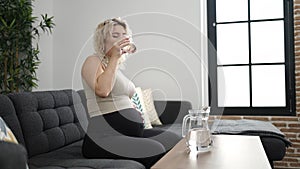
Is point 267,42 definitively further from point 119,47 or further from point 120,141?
point 120,141

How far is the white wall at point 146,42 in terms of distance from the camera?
3441mm

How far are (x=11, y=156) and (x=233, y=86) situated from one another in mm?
3321

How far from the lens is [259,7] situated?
3449mm

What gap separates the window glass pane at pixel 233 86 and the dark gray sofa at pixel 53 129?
3.89ft

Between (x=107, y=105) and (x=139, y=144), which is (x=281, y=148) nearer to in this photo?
(x=139, y=144)

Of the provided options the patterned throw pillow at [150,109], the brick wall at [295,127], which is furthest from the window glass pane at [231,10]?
the patterned throw pillow at [150,109]

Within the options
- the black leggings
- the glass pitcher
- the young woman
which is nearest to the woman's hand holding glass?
the young woman

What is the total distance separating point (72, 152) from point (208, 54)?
7.01 feet

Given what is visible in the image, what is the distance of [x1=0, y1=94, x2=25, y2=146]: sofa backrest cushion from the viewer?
1646 mm

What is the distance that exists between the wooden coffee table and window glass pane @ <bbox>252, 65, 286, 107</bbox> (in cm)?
194

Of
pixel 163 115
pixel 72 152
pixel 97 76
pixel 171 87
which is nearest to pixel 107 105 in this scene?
pixel 97 76

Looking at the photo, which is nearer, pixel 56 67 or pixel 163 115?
pixel 163 115

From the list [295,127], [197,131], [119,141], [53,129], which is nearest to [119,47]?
[119,141]

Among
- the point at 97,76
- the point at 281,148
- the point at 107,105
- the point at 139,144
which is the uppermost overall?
the point at 97,76
